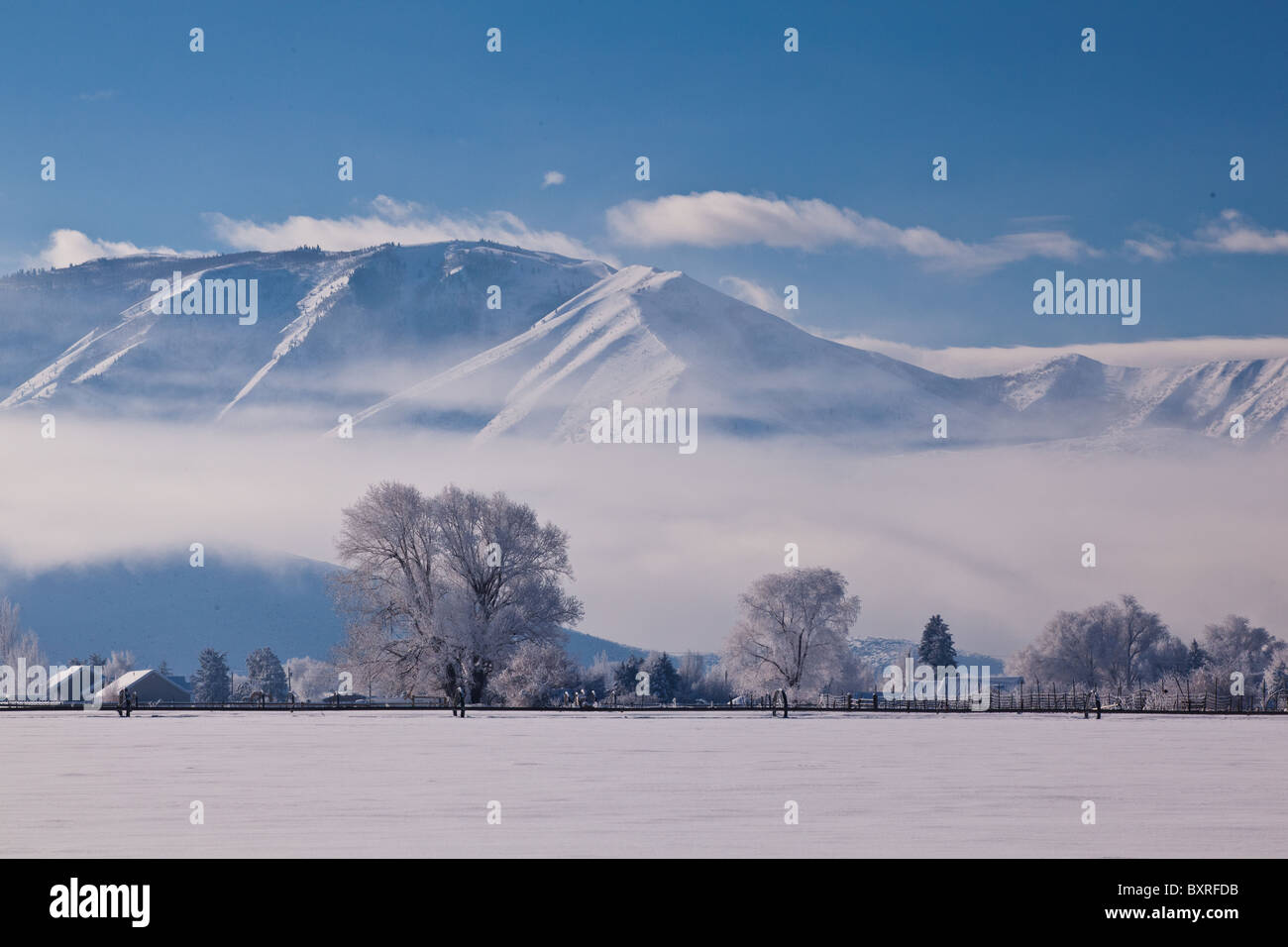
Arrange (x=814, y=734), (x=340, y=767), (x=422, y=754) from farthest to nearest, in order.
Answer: (x=814, y=734) → (x=422, y=754) → (x=340, y=767)

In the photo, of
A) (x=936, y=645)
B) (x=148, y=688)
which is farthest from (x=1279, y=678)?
(x=148, y=688)

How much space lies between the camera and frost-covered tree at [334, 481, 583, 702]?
83.7m

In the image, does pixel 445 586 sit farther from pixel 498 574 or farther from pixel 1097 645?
pixel 1097 645

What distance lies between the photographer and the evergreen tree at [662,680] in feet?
532

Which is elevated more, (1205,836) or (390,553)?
(390,553)

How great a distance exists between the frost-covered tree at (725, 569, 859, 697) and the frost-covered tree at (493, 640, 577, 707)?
33087 millimetres

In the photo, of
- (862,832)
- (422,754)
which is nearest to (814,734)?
(422,754)

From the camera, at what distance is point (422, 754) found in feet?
117

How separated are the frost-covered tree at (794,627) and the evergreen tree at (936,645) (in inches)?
2166

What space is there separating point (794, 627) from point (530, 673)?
36.3 meters
